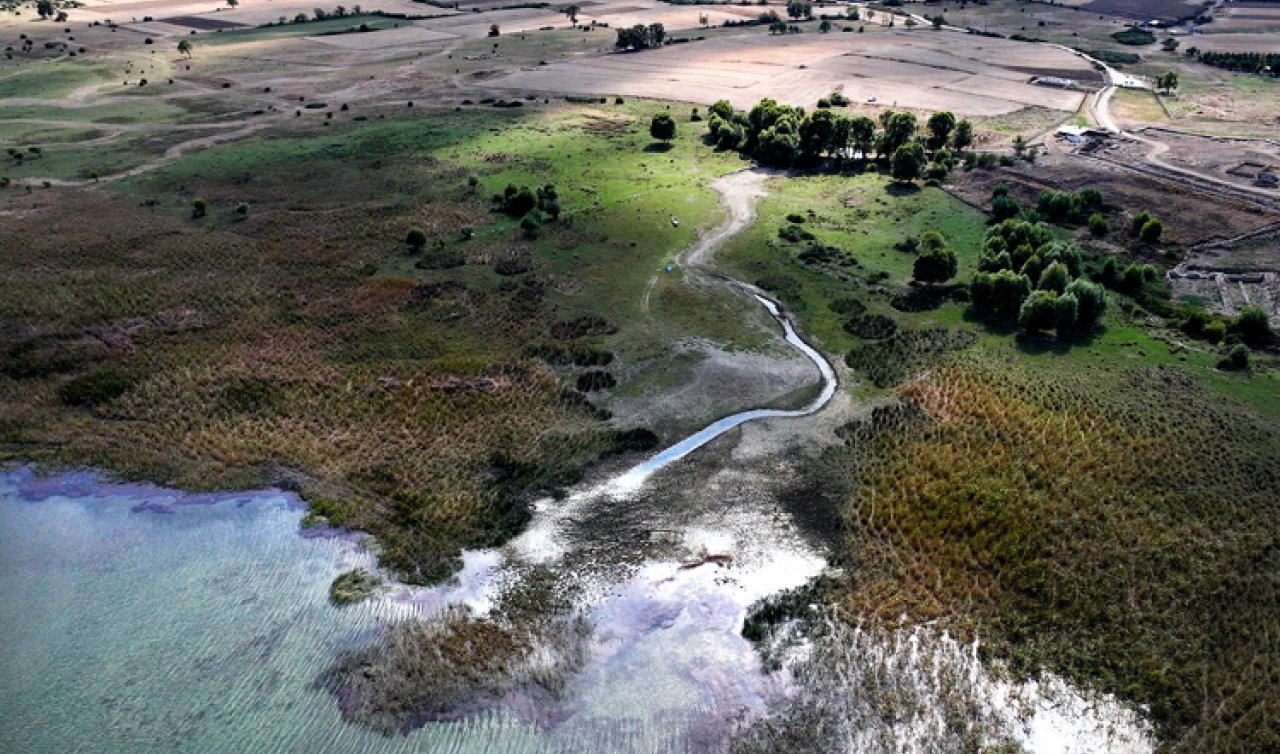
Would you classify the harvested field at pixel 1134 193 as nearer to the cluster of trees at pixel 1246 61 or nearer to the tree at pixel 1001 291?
the tree at pixel 1001 291

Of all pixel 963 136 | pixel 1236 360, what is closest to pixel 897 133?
pixel 963 136

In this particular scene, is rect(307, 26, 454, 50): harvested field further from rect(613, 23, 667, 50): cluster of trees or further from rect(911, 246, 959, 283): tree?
rect(911, 246, 959, 283): tree

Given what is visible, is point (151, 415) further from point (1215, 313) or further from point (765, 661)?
point (1215, 313)

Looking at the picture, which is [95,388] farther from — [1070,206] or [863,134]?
[1070,206]

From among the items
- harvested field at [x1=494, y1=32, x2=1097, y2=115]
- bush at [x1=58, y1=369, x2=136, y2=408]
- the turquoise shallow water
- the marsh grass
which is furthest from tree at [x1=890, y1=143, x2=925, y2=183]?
bush at [x1=58, y1=369, x2=136, y2=408]

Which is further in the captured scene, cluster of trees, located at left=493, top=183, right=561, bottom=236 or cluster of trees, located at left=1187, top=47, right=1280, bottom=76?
cluster of trees, located at left=1187, top=47, right=1280, bottom=76

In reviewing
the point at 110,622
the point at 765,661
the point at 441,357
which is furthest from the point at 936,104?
the point at 110,622
